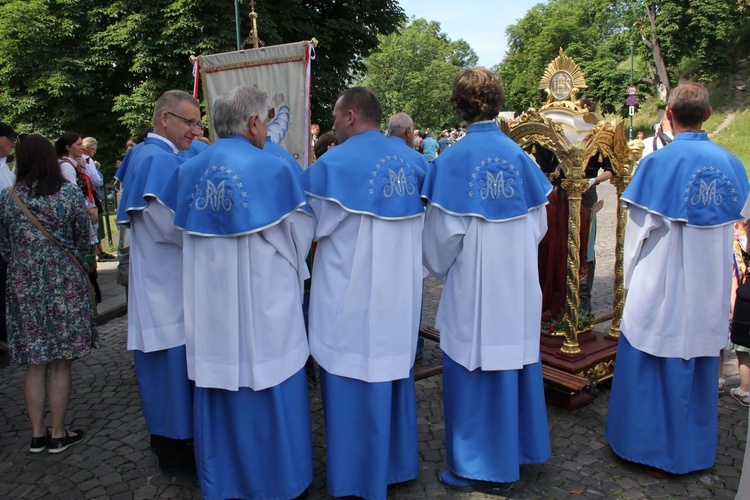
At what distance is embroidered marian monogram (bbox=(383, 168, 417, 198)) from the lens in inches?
121

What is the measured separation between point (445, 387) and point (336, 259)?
0.94 metres

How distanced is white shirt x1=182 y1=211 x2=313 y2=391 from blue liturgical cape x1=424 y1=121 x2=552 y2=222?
73cm

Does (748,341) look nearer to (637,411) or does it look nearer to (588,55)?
(637,411)

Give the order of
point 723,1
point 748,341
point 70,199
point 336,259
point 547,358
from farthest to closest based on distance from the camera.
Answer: point 723,1
point 547,358
point 70,199
point 336,259
point 748,341

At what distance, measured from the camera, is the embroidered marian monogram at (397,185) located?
3072 millimetres

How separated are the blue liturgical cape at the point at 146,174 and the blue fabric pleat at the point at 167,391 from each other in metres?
0.80

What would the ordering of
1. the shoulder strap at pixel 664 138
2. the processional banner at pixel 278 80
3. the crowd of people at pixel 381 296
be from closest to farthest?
the crowd of people at pixel 381 296
the shoulder strap at pixel 664 138
the processional banner at pixel 278 80

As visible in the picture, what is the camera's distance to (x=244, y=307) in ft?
9.68

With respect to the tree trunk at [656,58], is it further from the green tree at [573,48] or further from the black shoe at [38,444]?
the black shoe at [38,444]

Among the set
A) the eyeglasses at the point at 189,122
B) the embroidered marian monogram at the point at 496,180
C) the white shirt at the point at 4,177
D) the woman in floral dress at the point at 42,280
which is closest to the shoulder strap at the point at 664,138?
the embroidered marian monogram at the point at 496,180

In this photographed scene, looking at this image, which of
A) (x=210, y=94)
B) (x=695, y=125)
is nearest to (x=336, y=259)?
(x=695, y=125)

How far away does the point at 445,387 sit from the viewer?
3381 mm

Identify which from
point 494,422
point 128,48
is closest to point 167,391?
point 494,422

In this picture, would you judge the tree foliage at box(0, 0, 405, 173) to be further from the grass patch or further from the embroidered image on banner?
the grass patch
